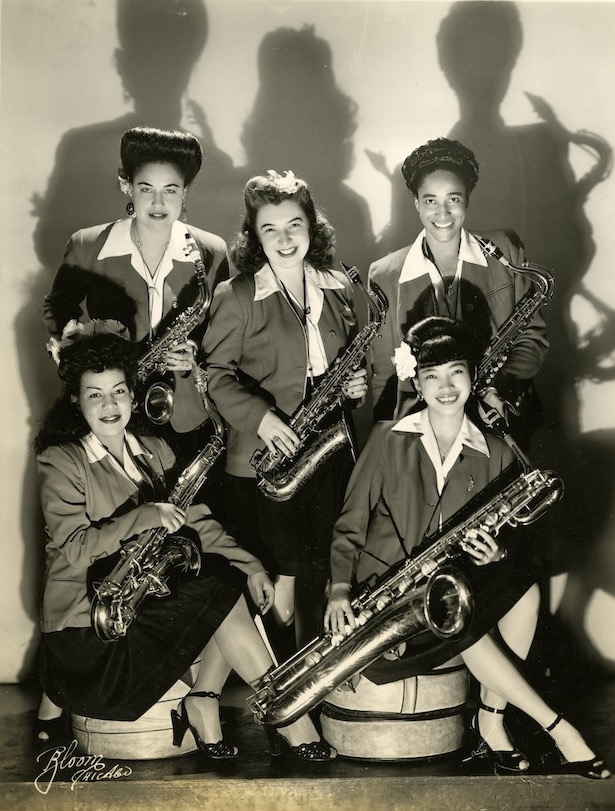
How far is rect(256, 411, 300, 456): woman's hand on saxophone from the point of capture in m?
3.43

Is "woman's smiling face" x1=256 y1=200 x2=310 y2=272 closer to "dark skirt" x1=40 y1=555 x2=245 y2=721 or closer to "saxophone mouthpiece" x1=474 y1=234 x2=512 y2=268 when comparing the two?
"saxophone mouthpiece" x1=474 y1=234 x2=512 y2=268

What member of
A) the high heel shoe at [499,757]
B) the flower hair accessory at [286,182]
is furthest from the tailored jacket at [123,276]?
the high heel shoe at [499,757]

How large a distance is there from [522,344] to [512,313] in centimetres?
14

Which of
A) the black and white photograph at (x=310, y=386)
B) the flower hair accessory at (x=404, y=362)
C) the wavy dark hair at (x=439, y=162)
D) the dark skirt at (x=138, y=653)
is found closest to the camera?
the dark skirt at (x=138, y=653)

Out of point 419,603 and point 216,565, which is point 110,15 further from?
point 419,603

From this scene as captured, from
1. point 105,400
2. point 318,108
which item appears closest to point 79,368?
point 105,400

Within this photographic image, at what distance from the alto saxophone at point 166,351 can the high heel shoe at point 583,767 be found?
6.57ft

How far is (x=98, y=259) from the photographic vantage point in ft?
11.7

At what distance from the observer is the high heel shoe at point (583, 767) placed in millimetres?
3336

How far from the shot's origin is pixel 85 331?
11.4 feet

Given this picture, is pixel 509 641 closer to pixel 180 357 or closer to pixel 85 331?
pixel 180 357

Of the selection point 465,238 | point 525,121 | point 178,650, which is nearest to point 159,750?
point 178,650

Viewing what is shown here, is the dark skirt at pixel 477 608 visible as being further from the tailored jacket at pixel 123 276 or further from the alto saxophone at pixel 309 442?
the tailored jacket at pixel 123 276

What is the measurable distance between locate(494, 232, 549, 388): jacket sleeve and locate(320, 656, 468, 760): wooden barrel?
1.19m
